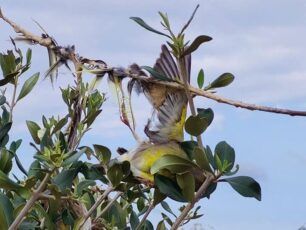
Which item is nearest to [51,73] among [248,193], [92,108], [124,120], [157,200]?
[92,108]

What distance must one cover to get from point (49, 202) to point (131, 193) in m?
0.24

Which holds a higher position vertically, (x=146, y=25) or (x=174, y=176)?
(x=146, y=25)

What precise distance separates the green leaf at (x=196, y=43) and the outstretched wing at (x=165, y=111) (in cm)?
9

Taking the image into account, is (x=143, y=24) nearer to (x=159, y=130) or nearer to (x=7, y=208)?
(x=159, y=130)

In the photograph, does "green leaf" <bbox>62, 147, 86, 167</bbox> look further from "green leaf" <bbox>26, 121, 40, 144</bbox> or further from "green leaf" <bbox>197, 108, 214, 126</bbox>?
"green leaf" <bbox>26, 121, 40, 144</bbox>

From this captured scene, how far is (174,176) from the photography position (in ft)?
4.40

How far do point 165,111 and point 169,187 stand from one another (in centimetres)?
14

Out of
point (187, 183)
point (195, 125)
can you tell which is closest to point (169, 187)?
point (187, 183)

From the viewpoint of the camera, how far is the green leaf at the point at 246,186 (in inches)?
52.1

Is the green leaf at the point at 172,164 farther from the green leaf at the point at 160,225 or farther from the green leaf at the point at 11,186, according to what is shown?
the green leaf at the point at 160,225

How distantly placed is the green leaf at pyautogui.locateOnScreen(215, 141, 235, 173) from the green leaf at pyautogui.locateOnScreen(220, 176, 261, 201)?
27mm

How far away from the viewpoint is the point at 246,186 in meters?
1.33

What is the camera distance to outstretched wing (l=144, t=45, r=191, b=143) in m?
1.33

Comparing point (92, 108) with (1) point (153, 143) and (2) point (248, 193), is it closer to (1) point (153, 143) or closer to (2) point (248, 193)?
(1) point (153, 143)
